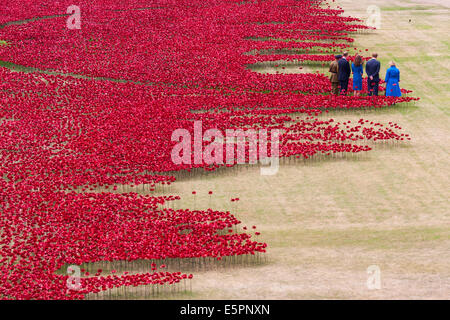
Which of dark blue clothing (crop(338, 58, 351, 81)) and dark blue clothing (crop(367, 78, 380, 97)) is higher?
dark blue clothing (crop(338, 58, 351, 81))

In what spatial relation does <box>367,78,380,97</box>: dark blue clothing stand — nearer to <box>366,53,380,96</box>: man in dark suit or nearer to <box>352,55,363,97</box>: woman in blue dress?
<box>366,53,380,96</box>: man in dark suit

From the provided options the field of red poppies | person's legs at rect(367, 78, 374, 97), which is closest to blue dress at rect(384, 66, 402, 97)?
the field of red poppies

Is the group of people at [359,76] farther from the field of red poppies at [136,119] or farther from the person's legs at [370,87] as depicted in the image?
the field of red poppies at [136,119]

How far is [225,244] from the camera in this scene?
64.0 feet

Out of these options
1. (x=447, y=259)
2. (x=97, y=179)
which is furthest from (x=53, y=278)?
(x=447, y=259)

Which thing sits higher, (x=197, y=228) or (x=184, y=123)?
(x=184, y=123)

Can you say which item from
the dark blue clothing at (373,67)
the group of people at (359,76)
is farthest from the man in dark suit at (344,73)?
the dark blue clothing at (373,67)

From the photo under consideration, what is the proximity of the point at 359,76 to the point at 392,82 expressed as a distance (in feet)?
5.70

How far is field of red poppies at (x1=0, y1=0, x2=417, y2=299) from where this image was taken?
63.8 ft

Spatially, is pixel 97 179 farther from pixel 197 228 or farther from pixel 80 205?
pixel 197 228

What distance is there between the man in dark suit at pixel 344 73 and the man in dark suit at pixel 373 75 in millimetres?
1067

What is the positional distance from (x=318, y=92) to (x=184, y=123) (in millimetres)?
8340

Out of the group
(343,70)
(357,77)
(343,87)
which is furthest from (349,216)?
(357,77)
